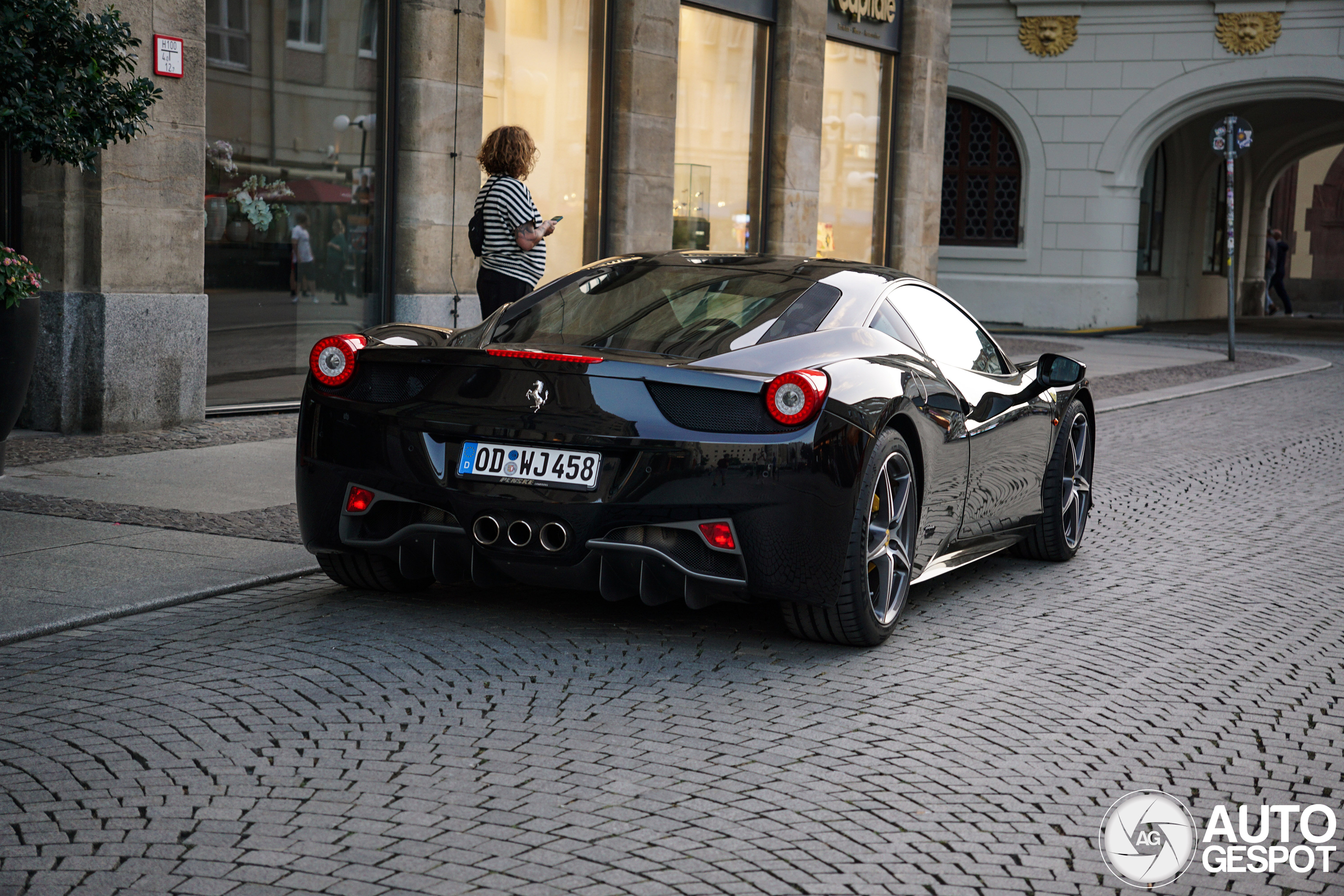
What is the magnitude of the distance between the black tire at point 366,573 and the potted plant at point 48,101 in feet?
9.03

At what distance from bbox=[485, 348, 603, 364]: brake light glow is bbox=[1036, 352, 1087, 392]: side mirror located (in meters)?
2.31

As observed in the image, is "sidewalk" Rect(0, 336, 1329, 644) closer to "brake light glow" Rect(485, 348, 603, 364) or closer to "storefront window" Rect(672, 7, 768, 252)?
"brake light glow" Rect(485, 348, 603, 364)

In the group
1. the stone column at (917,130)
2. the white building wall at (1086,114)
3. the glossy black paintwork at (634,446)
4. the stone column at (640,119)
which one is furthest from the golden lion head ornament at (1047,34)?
the glossy black paintwork at (634,446)

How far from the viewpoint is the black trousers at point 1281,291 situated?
39.2m

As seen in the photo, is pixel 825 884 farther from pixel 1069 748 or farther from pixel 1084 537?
pixel 1084 537

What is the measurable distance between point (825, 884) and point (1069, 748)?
1312mm

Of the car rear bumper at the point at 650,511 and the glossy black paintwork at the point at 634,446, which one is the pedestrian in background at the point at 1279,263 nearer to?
the glossy black paintwork at the point at 634,446

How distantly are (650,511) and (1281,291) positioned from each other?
127ft

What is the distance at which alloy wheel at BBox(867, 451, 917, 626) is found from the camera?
5.28 metres

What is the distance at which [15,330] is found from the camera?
7711mm

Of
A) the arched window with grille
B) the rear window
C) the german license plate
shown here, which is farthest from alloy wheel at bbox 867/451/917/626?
the arched window with grille

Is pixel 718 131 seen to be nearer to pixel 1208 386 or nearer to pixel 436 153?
pixel 436 153

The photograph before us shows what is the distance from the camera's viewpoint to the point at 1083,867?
11.3ft

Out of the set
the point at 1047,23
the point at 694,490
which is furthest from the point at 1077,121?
the point at 694,490
